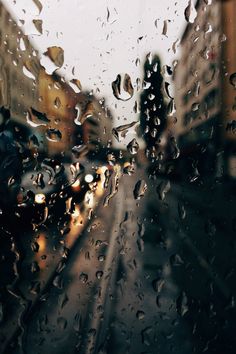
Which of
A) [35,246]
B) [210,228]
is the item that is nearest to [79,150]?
[35,246]

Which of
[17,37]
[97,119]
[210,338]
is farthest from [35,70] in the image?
[210,338]

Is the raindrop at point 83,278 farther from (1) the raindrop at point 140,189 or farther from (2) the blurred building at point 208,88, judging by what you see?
(2) the blurred building at point 208,88

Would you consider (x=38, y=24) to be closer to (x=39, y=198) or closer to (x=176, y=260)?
(x=39, y=198)

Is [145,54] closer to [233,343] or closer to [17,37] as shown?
[17,37]

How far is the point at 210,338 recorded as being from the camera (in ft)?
6.69

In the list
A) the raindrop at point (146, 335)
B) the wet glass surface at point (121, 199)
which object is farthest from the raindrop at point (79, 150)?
the raindrop at point (146, 335)

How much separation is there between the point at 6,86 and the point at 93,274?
43.2 inches

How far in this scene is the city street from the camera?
2.09 m

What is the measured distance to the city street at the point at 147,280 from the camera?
2.09 meters

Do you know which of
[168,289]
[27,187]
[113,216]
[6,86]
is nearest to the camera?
[6,86]

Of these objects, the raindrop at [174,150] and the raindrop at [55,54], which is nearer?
the raindrop at [55,54]

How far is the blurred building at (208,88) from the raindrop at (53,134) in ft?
2.14

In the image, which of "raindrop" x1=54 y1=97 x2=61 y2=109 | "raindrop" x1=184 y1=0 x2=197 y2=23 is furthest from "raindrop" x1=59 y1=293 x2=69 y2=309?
"raindrop" x1=184 y1=0 x2=197 y2=23

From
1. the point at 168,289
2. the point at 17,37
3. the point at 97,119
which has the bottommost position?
the point at 168,289
